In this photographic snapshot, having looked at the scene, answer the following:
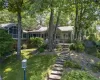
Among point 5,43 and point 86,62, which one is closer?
point 86,62

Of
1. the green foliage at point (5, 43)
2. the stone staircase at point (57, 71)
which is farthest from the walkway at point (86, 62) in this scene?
the green foliage at point (5, 43)

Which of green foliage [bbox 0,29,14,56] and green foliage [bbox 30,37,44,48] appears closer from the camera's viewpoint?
green foliage [bbox 0,29,14,56]

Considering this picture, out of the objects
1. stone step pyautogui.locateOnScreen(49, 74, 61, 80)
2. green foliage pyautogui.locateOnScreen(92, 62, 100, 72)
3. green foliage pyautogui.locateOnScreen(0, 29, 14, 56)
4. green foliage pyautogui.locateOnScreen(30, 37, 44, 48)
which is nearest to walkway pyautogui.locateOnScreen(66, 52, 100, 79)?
green foliage pyautogui.locateOnScreen(92, 62, 100, 72)

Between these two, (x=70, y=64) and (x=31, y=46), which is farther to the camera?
(x=31, y=46)

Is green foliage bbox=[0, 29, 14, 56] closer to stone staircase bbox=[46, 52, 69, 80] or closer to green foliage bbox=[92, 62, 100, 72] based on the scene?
stone staircase bbox=[46, 52, 69, 80]

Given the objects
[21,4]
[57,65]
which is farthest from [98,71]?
[21,4]

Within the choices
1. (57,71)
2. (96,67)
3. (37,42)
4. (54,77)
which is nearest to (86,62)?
(96,67)

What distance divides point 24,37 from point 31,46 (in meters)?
3.14

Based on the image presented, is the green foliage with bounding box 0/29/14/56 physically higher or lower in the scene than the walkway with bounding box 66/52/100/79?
higher

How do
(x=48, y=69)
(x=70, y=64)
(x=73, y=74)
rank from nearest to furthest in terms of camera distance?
(x=73, y=74) → (x=48, y=69) → (x=70, y=64)

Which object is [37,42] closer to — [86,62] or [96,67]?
[86,62]

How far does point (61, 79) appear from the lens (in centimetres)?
989

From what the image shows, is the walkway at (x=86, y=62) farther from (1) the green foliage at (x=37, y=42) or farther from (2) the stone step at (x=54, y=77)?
(1) the green foliage at (x=37, y=42)

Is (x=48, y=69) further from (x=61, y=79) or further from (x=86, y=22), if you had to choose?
(x=86, y=22)
